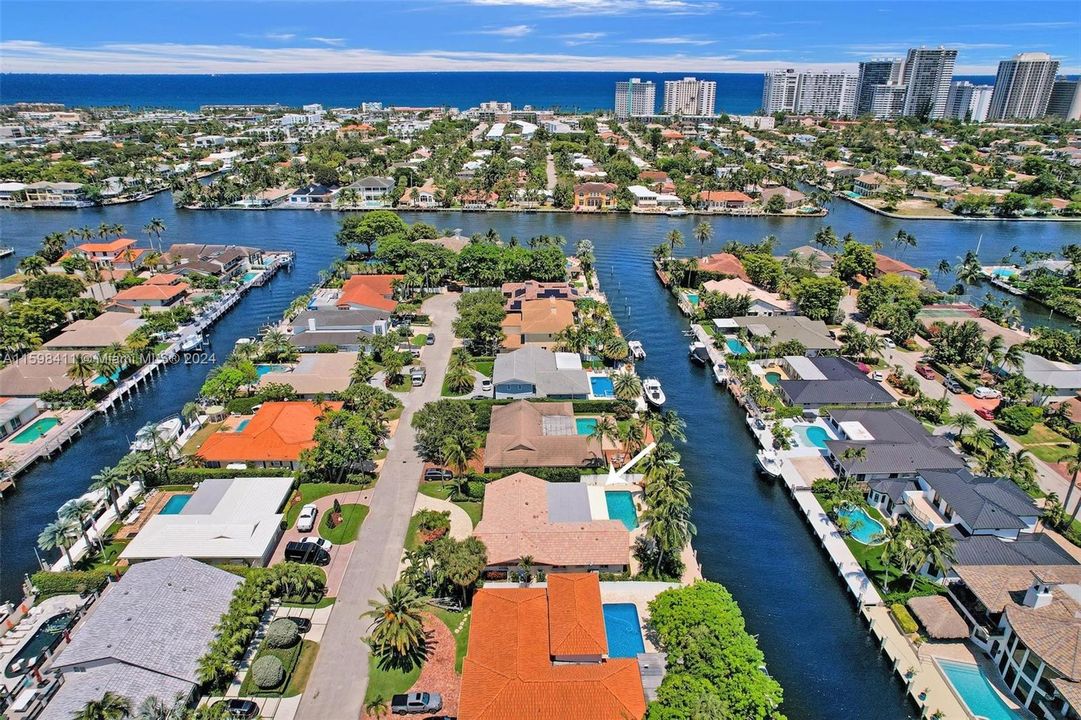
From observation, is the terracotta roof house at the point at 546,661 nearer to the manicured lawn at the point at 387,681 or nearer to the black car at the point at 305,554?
the manicured lawn at the point at 387,681

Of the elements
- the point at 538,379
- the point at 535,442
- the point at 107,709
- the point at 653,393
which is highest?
the point at 538,379

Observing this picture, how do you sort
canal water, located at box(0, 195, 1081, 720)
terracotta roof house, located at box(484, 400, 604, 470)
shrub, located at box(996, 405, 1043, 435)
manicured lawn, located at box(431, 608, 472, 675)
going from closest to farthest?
manicured lawn, located at box(431, 608, 472, 675) < canal water, located at box(0, 195, 1081, 720) < terracotta roof house, located at box(484, 400, 604, 470) < shrub, located at box(996, 405, 1043, 435)

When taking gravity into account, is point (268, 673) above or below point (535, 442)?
below

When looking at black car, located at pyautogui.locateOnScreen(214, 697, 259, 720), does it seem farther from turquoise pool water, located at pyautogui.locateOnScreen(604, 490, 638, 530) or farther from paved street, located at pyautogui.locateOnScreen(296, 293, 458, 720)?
turquoise pool water, located at pyautogui.locateOnScreen(604, 490, 638, 530)

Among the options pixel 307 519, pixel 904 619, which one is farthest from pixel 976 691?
pixel 307 519

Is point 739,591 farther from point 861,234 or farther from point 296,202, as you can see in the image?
point 296,202

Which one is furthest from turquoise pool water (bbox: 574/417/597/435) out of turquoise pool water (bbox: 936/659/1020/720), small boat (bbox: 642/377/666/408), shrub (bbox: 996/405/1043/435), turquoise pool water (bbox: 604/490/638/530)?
shrub (bbox: 996/405/1043/435)

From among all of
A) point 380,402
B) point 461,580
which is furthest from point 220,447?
point 461,580

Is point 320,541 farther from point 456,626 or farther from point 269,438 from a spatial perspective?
point 269,438
